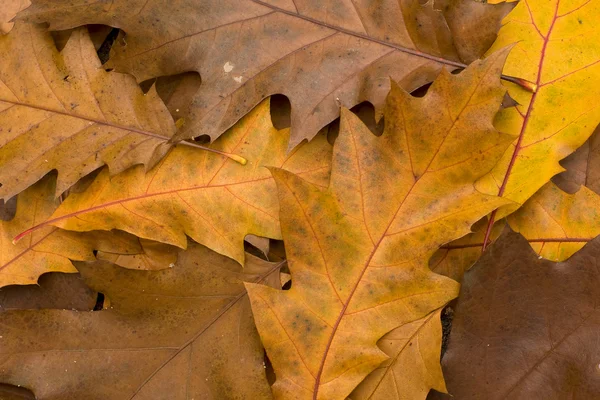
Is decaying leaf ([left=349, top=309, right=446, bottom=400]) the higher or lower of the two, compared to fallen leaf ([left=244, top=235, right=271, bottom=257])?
lower

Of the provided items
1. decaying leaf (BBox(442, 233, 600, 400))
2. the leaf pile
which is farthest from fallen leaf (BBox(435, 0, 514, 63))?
decaying leaf (BBox(442, 233, 600, 400))

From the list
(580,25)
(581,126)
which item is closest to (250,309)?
(581,126)

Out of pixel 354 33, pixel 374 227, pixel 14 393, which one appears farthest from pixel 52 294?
pixel 354 33

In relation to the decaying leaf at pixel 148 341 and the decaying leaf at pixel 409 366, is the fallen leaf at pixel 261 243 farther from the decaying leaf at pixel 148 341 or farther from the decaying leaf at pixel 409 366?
the decaying leaf at pixel 409 366

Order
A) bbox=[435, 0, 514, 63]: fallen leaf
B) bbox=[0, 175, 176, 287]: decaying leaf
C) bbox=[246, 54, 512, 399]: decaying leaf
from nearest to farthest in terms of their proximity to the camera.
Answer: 1. bbox=[246, 54, 512, 399]: decaying leaf
2. bbox=[435, 0, 514, 63]: fallen leaf
3. bbox=[0, 175, 176, 287]: decaying leaf

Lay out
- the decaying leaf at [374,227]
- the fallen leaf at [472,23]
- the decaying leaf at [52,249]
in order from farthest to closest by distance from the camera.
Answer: the decaying leaf at [52,249]
the fallen leaf at [472,23]
the decaying leaf at [374,227]

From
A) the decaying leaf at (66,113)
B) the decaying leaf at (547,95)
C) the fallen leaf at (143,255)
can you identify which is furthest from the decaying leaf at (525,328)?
the decaying leaf at (66,113)

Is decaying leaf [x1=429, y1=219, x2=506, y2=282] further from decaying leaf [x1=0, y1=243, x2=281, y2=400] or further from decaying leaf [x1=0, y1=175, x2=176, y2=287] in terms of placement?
decaying leaf [x1=0, y1=175, x2=176, y2=287]
